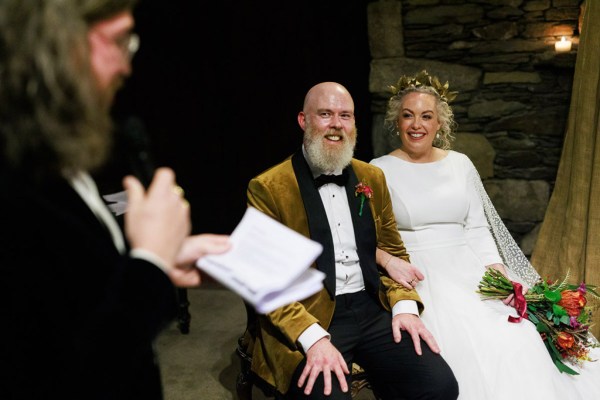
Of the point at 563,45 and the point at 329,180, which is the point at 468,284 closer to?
the point at 329,180

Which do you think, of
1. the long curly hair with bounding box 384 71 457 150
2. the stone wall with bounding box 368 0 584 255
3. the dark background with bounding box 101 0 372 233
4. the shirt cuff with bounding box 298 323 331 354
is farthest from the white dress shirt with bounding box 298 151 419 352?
the dark background with bounding box 101 0 372 233

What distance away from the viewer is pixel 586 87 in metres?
3.37

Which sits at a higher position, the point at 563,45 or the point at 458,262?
the point at 563,45

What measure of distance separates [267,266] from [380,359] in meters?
1.26

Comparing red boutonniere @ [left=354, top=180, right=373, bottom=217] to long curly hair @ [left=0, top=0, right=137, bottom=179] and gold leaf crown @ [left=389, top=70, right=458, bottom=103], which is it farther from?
long curly hair @ [left=0, top=0, right=137, bottom=179]

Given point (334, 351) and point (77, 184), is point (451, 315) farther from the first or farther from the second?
point (77, 184)

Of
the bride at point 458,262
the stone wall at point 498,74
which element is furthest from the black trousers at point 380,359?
the stone wall at point 498,74

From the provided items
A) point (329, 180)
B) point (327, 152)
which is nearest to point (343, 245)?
point (329, 180)

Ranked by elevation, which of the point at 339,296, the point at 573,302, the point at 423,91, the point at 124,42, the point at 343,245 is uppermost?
the point at 124,42

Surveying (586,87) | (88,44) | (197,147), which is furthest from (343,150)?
(197,147)

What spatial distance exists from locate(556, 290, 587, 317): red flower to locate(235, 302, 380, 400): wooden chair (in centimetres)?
97

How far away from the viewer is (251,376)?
2287mm

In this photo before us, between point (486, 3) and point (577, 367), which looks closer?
point (577, 367)

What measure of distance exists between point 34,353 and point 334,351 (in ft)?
4.38
